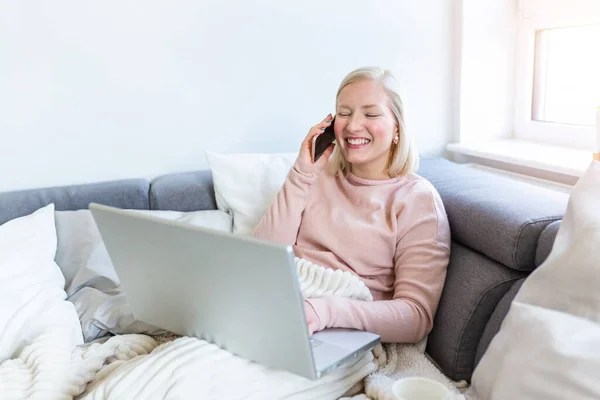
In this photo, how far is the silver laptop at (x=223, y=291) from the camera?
931 millimetres

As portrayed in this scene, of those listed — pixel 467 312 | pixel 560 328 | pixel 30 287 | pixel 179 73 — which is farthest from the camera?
pixel 179 73

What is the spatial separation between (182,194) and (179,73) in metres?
0.41

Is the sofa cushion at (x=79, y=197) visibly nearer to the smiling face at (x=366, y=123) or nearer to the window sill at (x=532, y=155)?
the smiling face at (x=366, y=123)

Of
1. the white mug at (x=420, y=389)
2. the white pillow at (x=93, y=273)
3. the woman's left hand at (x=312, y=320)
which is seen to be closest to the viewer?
the white mug at (x=420, y=389)

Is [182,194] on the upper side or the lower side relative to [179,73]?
lower

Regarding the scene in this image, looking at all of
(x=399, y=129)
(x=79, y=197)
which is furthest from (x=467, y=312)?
(x=79, y=197)

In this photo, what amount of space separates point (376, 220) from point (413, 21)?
0.98 metres

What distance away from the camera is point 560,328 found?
3.06 feet

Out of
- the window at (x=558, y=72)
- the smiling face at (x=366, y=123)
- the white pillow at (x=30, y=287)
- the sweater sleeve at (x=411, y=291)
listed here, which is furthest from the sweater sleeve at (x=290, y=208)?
the window at (x=558, y=72)

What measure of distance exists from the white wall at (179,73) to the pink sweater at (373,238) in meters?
0.51

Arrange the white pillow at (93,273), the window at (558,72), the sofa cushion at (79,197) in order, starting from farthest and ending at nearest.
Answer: the window at (558,72) → the sofa cushion at (79,197) → the white pillow at (93,273)

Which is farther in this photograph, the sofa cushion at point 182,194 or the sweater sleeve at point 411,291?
the sofa cushion at point 182,194

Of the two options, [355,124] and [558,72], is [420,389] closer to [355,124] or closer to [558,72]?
[355,124]

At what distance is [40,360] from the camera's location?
1.26 m
